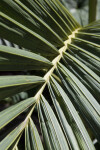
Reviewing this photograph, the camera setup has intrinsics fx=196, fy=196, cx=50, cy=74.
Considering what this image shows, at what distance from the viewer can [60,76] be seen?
2.25ft

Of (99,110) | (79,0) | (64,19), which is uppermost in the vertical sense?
(79,0)

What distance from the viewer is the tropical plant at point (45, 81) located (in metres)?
0.56

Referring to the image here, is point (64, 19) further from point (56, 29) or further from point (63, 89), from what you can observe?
point (63, 89)

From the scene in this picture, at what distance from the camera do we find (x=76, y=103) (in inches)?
24.3

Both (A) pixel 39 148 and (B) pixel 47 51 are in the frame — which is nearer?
(A) pixel 39 148

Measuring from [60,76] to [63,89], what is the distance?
0.05 metres

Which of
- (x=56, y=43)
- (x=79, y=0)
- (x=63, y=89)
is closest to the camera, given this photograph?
(x=63, y=89)

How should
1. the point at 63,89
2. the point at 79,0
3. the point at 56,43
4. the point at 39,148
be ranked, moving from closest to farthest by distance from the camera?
the point at 39,148 < the point at 63,89 < the point at 56,43 < the point at 79,0

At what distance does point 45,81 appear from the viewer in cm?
68

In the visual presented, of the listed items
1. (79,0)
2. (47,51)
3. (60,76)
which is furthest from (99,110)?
(79,0)

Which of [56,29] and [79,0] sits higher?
[79,0]

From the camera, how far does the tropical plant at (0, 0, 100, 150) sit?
0.56 metres

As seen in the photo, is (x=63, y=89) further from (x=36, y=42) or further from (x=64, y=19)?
(x=64, y=19)

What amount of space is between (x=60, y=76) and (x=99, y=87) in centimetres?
14
